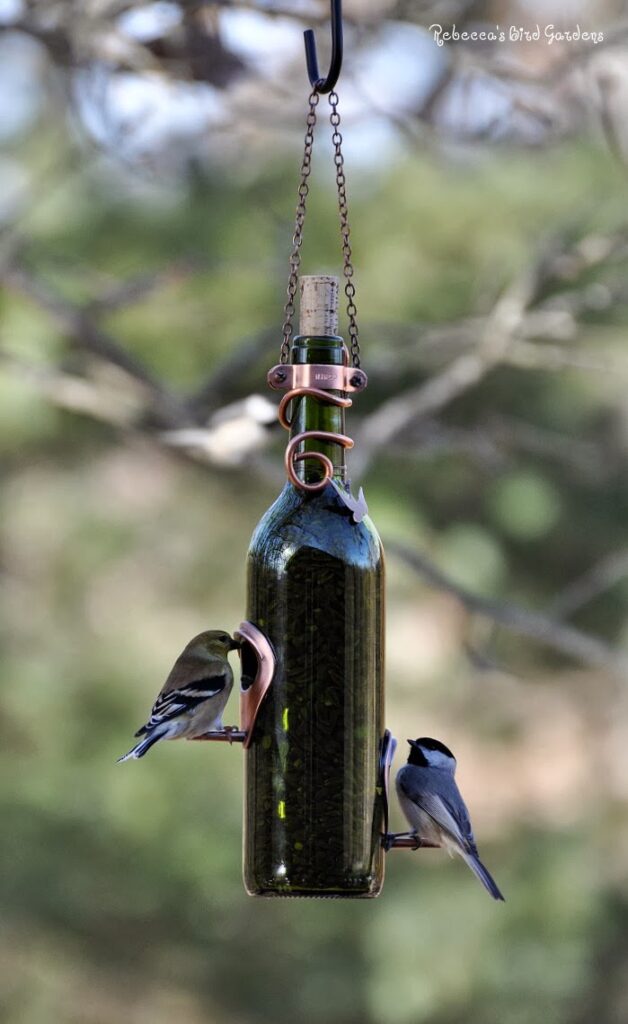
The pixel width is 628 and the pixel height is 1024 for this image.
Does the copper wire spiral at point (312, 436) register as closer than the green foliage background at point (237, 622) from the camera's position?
Yes

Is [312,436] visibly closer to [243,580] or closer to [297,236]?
[297,236]

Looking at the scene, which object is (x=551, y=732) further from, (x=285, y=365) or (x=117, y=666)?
(x=285, y=365)

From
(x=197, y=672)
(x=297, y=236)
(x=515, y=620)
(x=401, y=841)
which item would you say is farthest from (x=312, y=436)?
(x=515, y=620)

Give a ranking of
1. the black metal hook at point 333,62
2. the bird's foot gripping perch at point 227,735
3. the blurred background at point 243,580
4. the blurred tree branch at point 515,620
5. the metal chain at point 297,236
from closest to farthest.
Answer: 1. the black metal hook at point 333,62
2. the metal chain at point 297,236
3. the bird's foot gripping perch at point 227,735
4. the blurred tree branch at point 515,620
5. the blurred background at point 243,580

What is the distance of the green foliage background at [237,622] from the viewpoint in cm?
536

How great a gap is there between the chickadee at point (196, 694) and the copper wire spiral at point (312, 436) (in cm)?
24

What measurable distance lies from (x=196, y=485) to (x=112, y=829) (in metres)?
1.29

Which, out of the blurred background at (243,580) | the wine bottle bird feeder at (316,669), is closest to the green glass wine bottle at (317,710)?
the wine bottle bird feeder at (316,669)

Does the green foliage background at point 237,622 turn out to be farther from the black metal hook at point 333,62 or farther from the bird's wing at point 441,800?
the black metal hook at point 333,62

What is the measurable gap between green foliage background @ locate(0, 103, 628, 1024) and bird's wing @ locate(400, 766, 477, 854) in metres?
2.92

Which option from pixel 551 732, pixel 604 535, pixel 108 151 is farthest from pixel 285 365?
pixel 551 732

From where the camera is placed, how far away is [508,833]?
6.12m

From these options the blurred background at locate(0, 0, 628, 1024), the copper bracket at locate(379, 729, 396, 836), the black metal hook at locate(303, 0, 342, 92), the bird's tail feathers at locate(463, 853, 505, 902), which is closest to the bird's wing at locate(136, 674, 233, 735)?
the copper bracket at locate(379, 729, 396, 836)

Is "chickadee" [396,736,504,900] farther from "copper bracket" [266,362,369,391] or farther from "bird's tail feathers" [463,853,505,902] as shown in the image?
"copper bracket" [266,362,369,391]
